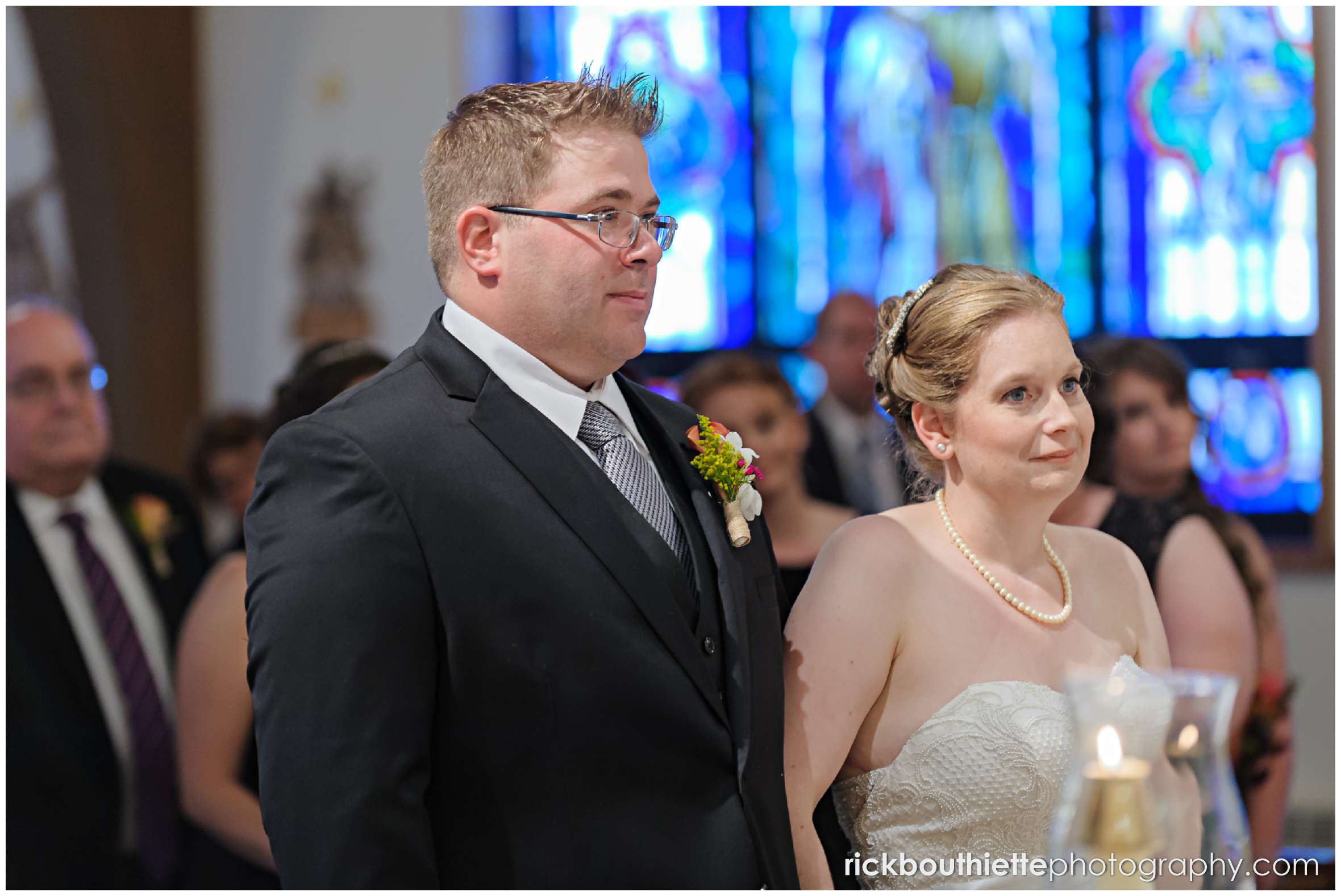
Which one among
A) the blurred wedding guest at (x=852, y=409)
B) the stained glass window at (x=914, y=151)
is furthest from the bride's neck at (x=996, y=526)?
the stained glass window at (x=914, y=151)

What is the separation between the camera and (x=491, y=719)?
74.9 inches

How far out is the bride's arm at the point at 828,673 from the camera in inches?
90.3

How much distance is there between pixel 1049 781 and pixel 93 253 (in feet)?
21.7

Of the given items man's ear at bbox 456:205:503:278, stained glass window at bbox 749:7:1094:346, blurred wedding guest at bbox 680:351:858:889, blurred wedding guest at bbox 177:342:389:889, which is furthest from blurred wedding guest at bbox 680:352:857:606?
stained glass window at bbox 749:7:1094:346

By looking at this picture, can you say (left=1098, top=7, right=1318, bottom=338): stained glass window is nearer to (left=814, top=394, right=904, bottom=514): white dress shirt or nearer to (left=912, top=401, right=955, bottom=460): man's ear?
(left=814, top=394, right=904, bottom=514): white dress shirt

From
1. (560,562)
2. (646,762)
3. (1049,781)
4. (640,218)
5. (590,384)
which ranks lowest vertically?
(1049,781)

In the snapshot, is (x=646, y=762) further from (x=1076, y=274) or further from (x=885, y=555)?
(x=1076, y=274)

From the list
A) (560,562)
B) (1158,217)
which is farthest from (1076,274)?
(560,562)

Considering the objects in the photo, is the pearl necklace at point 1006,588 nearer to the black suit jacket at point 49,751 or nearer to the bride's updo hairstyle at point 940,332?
the bride's updo hairstyle at point 940,332

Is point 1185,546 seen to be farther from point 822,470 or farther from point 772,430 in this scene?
point 822,470

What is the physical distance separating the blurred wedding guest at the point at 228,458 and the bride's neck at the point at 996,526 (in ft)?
10.3

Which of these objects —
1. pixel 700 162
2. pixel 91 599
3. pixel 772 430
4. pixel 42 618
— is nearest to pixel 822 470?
pixel 772 430

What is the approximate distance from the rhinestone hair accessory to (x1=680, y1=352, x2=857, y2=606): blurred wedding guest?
1661mm

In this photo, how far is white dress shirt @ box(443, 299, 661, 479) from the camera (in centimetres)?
210
